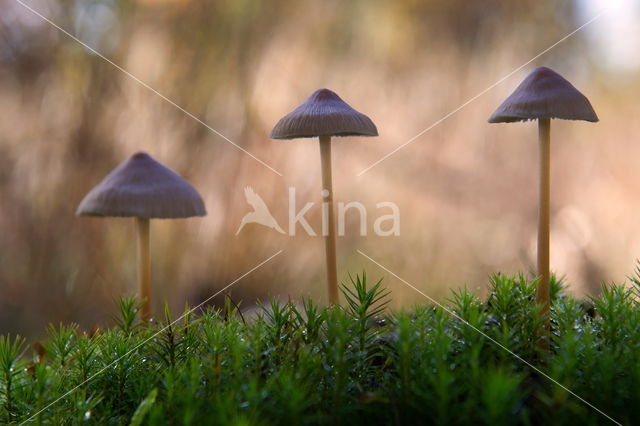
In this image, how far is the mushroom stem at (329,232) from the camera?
1.08m

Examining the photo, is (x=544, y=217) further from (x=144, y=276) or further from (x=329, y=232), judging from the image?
(x=144, y=276)

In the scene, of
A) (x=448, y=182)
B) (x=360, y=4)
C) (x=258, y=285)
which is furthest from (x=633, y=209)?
(x=258, y=285)

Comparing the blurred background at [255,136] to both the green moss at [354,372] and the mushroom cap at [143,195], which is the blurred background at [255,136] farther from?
the green moss at [354,372]

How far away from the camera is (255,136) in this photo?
228 centimetres

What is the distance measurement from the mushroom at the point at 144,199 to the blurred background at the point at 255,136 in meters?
0.84

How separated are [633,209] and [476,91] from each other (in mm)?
755

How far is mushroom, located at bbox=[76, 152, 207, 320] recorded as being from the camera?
1.31 meters

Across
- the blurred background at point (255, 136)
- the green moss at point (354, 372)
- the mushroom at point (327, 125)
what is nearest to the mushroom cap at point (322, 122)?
the mushroom at point (327, 125)

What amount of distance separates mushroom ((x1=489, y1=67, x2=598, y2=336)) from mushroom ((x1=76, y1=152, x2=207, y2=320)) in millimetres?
803

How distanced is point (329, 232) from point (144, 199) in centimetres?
49

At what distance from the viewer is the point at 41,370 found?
71 cm

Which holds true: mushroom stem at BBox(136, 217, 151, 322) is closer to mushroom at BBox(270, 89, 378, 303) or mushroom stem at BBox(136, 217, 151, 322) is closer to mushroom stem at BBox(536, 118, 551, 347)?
mushroom at BBox(270, 89, 378, 303)

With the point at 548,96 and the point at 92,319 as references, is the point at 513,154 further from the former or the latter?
the point at 92,319

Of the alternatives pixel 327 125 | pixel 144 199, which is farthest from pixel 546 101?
pixel 144 199
